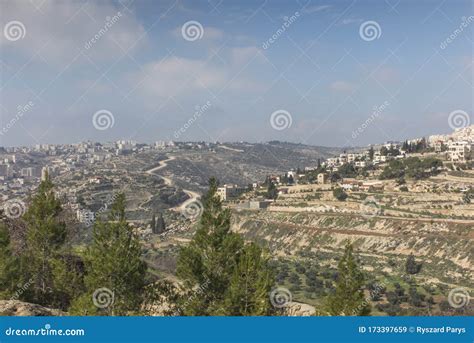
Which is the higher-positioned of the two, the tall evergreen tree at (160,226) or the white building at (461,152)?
the white building at (461,152)

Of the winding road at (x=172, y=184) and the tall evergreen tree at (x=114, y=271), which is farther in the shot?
the winding road at (x=172, y=184)

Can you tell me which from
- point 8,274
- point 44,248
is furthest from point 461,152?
point 8,274

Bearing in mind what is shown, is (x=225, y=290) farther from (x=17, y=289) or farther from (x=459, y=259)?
(x=459, y=259)

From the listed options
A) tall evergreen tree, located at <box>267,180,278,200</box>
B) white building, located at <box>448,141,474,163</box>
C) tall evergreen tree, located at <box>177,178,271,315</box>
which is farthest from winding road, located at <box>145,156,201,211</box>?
tall evergreen tree, located at <box>177,178,271,315</box>

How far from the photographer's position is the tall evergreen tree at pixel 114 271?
12.0m

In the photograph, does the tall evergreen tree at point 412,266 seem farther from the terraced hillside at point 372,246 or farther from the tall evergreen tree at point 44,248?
the tall evergreen tree at point 44,248

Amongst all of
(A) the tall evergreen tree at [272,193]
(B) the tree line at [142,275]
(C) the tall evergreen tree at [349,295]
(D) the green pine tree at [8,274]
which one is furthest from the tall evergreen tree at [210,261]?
(A) the tall evergreen tree at [272,193]

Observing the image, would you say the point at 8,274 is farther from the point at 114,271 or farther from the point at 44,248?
the point at 114,271

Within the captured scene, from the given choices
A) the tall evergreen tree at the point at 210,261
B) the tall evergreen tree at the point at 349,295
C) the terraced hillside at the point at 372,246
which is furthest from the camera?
the terraced hillside at the point at 372,246

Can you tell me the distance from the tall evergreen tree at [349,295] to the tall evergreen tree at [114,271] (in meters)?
4.71

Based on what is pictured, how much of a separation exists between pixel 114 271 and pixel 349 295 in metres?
5.50

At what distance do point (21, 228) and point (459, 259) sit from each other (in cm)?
3236

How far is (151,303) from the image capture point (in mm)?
12797

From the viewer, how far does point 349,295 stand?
1079 cm
